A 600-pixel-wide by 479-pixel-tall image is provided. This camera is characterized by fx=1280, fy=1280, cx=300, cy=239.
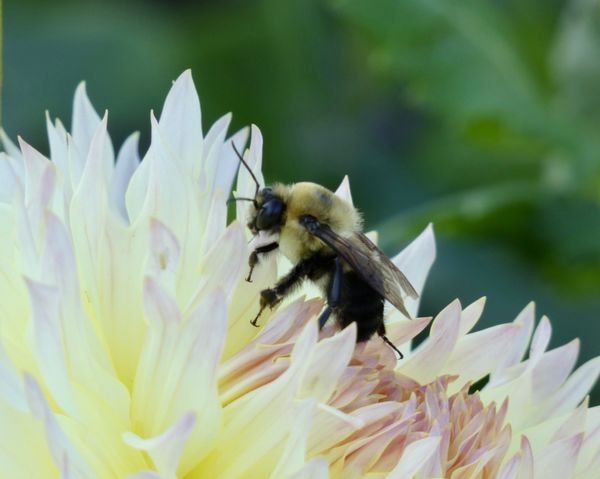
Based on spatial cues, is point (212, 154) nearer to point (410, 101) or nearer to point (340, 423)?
point (340, 423)

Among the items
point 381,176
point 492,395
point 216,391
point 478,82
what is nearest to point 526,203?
point 478,82

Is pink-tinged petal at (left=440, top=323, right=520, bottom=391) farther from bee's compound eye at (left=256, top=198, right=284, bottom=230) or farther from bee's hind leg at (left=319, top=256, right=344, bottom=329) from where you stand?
bee's compound eye at (left=256, top=198, right=284, bottom=230)

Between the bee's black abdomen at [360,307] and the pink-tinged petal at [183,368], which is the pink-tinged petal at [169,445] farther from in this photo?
the bee's black abdomen at [360,307]

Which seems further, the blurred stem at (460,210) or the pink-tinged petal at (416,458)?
the blurred stem at (460,210)

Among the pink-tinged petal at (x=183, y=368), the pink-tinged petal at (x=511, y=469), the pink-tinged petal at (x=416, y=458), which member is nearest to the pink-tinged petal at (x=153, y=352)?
the pink-tinged petal at (x=183, y=368)

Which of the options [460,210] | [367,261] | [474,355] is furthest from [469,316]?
[460,210]
